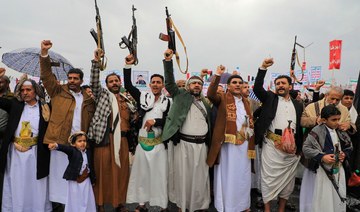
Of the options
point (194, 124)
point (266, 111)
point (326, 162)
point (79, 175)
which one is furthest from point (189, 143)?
point (326, 162)

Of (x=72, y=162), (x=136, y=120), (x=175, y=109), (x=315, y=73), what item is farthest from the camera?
(x=315, y=73)

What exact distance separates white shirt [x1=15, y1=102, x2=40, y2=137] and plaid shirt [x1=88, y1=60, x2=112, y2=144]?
754mm

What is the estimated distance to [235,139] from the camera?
3861 mm

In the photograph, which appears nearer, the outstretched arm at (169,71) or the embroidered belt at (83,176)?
the embroidered belt at (83,176)

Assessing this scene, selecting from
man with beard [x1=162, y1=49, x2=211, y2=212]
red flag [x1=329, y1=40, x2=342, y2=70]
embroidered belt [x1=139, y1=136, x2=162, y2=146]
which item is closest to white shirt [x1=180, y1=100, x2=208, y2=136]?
man with beard [x1=162, y1=49, x2=211, y2=212]

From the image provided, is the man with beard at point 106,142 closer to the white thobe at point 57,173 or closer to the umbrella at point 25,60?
the white thobe at point 57,173

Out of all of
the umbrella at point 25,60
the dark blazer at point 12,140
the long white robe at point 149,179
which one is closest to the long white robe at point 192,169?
the long white robe at point 149,179

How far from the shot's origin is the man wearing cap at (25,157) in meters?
3.59

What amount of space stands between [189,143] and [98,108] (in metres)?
1.41

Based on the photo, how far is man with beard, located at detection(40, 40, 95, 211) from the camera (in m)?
3.62

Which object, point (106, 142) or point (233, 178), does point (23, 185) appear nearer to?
point (106, 142)

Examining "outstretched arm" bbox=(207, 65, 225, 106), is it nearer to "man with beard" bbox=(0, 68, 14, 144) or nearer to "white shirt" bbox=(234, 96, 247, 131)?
"white shirt" bbox=(234, 96, 247, 131)

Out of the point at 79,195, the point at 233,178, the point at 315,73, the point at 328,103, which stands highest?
the point at 315,73

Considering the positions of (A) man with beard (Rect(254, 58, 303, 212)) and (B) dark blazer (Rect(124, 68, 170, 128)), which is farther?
(B) dark blazer (Rect(124, 68, 170, 128))
